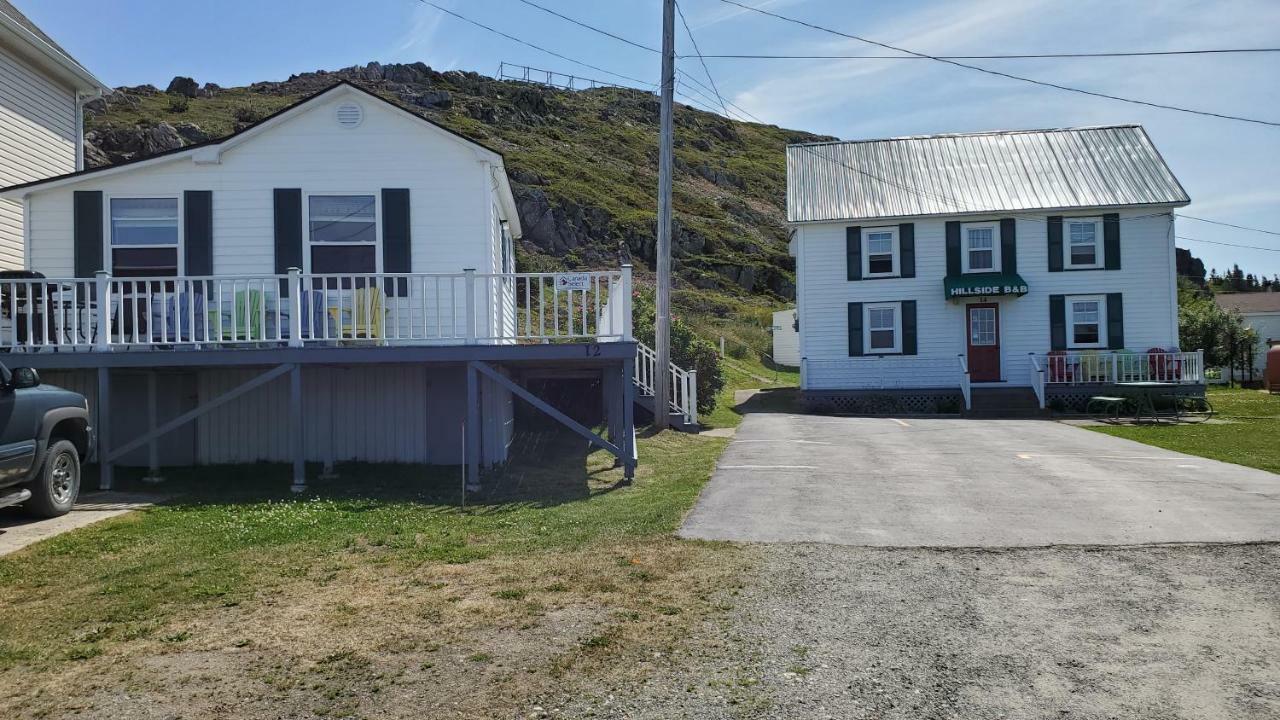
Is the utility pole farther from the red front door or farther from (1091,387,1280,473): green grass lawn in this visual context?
the red front door

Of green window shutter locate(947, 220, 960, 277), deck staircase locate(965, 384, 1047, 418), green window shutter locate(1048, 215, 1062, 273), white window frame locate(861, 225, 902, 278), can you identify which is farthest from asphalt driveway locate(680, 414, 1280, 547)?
Result: green window shutter locate(1048, 215, 1062, 273)

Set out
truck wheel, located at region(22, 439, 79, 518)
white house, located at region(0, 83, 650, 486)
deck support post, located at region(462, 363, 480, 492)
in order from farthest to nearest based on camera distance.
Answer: white house, located at region(0, 83, 650, 486), deck support post, located at region(462, 363, 480, 492), truck wheel, located at region(22, 439, 79, 518)

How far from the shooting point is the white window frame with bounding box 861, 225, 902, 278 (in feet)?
85.3

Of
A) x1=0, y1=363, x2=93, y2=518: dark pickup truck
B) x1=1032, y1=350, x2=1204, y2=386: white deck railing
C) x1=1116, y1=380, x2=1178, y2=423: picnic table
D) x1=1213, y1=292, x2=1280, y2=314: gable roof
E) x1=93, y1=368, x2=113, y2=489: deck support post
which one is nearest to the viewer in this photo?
x1=0, y1=363, x2=93, y2=518: dark pickup truck

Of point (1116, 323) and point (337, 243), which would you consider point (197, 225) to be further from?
point (1116, 323)

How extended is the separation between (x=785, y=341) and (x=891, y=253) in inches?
504

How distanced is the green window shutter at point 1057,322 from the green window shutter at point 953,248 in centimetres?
267

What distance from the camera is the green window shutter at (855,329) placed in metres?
25.8

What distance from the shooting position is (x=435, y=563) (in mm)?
7113

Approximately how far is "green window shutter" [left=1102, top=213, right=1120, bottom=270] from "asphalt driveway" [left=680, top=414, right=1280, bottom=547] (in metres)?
11.2

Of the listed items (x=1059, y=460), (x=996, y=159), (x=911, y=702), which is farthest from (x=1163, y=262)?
(x=911, y=702)

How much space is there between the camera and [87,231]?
40.2 ft

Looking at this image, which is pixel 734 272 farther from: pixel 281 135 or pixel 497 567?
pixel 497 567

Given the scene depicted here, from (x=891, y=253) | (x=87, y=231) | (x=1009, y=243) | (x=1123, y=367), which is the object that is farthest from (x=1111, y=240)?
(x=87, y=231)
